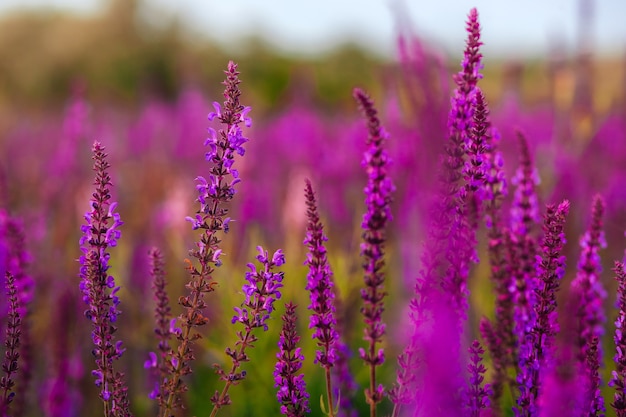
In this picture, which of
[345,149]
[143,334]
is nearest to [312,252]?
[143,334]

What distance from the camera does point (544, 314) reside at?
1.46 m

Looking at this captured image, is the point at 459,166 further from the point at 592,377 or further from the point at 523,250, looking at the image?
the point at 592,377

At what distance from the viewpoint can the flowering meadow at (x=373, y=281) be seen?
1.43m

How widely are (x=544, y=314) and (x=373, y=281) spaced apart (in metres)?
0.38

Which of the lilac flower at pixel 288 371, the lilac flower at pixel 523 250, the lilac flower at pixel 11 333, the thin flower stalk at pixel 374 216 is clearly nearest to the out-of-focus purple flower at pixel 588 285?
the lilac flower at pixel 523 250

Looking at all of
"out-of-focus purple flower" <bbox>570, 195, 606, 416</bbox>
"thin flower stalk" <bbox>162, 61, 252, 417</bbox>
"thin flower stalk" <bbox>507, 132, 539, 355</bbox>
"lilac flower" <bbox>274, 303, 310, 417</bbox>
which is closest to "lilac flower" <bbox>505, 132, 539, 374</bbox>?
"thin flower stalk" <bbox>507, 132, 539, 355</bbox>

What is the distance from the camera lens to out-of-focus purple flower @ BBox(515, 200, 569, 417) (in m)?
1.43

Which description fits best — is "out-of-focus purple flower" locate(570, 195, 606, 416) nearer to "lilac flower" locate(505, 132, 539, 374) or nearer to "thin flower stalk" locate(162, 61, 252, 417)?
"lilac flower" locate(505, 132, 539, 374)

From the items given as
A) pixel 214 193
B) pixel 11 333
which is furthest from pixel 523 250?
pixel 11 333

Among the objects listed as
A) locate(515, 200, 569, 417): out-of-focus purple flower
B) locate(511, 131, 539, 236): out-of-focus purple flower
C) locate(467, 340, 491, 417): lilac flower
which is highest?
locate(511, 131, 539, 236): out-of-focus purple flower

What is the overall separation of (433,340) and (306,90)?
8731mm

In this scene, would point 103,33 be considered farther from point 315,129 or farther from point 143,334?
point 143,334

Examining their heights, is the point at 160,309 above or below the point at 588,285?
below

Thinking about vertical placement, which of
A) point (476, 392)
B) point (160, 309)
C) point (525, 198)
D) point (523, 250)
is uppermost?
point (525, 198)
